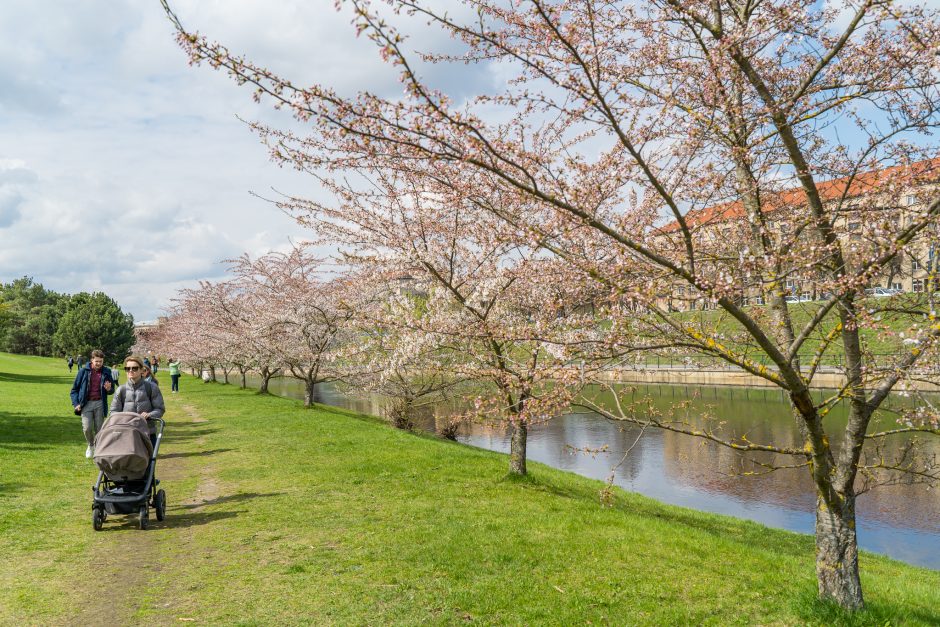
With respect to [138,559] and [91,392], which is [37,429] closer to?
[91,392]

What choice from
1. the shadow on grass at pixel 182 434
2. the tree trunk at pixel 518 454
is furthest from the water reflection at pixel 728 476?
the shadow on grass at pixel 182 434

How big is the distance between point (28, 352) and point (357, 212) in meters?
102

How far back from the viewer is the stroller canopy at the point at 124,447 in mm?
7328

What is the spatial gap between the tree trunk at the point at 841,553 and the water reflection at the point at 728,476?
4.47 ft

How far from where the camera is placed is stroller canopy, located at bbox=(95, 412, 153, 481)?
7.33m

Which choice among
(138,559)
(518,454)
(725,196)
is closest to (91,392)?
(138,559)

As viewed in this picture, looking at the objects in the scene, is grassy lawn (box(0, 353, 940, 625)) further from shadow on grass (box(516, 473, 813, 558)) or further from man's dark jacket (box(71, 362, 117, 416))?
man's dark jacket (box(71, 362, 117, 416))

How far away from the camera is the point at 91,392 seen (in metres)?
10.9

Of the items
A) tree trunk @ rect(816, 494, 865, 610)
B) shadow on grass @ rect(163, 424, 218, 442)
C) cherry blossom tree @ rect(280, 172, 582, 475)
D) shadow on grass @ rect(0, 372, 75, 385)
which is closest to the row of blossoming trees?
tree trunk @ rect(816, 494, 865, 610)

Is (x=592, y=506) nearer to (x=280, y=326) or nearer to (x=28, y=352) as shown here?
(x=280, y=326)

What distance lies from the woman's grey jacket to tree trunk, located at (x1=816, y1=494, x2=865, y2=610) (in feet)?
26.6

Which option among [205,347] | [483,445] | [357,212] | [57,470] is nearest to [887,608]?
[357,212]

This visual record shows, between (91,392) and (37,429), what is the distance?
23.0 feet

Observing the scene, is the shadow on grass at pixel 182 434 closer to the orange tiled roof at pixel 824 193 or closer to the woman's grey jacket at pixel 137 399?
the woman's grey jacket at pixel 137 399
